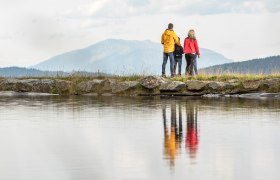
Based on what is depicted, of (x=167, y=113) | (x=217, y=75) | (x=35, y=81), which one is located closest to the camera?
(x=167, y=113)

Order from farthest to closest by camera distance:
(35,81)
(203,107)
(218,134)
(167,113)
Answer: (35,81), (203,107), (167,113), (218,134)

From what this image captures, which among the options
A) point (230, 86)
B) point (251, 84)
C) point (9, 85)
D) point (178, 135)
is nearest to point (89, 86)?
point (9, 85)

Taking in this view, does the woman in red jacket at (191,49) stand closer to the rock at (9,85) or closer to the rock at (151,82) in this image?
the rock at (151,82)

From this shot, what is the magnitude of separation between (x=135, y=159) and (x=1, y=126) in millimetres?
6050

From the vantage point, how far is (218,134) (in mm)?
13273

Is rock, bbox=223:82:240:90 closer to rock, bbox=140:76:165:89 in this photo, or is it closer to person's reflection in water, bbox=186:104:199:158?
rock, bbox=140:76:165:89

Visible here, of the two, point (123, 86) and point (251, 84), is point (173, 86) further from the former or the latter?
point (251, 84)

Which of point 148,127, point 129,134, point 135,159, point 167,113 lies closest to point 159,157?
point 135,159

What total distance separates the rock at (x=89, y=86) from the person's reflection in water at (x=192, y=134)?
13420 mm

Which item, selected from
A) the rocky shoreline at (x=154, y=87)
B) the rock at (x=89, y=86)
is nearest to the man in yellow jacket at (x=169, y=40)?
the rocky shoreline at (x=154, y=87)

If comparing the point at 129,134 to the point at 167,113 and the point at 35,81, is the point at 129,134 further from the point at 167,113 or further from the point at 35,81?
the point at 35,81

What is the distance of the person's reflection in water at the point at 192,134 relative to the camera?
435 inches

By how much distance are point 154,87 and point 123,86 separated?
5.31 ft

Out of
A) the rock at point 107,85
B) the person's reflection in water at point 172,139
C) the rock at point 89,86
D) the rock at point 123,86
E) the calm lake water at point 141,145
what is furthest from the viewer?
the rock at point 89,86
